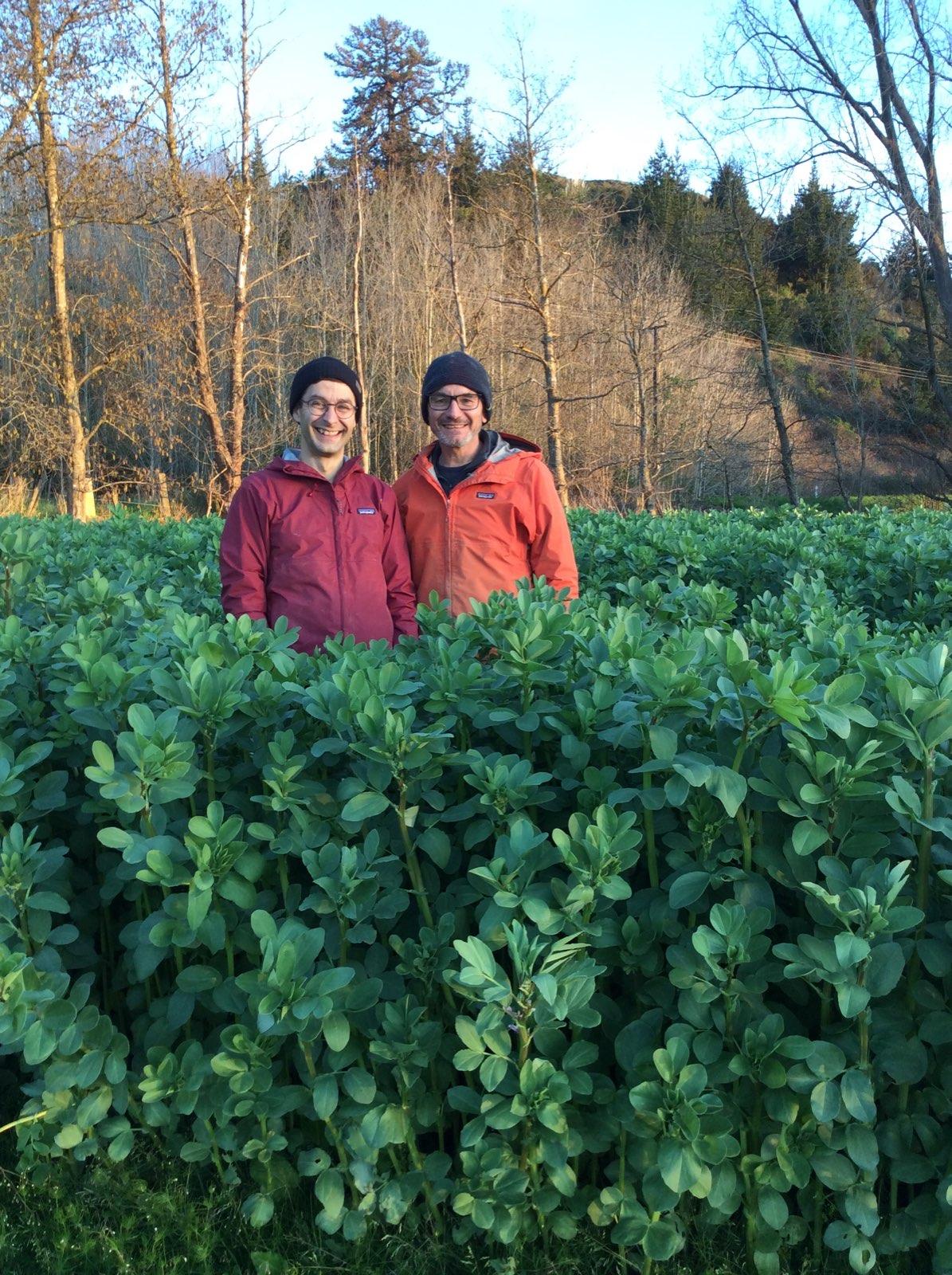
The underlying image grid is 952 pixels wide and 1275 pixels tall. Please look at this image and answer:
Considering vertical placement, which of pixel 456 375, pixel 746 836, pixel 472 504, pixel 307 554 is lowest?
pixel 746 836

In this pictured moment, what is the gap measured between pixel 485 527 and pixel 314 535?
2.22 feet

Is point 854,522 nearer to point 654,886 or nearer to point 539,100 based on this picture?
point 654,886

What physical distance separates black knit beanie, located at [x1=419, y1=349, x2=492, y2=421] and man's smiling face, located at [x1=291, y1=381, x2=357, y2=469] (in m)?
0.31

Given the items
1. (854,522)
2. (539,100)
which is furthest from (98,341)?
(854,522)

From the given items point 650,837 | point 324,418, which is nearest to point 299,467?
point 324,418

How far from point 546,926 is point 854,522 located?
255 inches

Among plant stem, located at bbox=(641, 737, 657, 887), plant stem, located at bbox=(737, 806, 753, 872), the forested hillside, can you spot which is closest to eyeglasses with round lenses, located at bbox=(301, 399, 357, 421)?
plant stem, located at bbox=(641, 737, 657, 887)

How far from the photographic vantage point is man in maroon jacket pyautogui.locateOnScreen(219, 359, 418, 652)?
11.6 ft

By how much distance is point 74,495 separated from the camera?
1630 cm

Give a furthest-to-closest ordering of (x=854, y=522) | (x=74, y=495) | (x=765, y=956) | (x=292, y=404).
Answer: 1. (x=74, y=495)
2. (x=854, y=522)
3. (x=292, y=404)
4. (x=765, y=956)

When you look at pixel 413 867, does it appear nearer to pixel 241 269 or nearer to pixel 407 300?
pixel 241 269

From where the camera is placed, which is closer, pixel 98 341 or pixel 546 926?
pixel 546 926

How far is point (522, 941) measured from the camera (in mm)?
1745

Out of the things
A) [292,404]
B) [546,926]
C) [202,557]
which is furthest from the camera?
[202,557]
